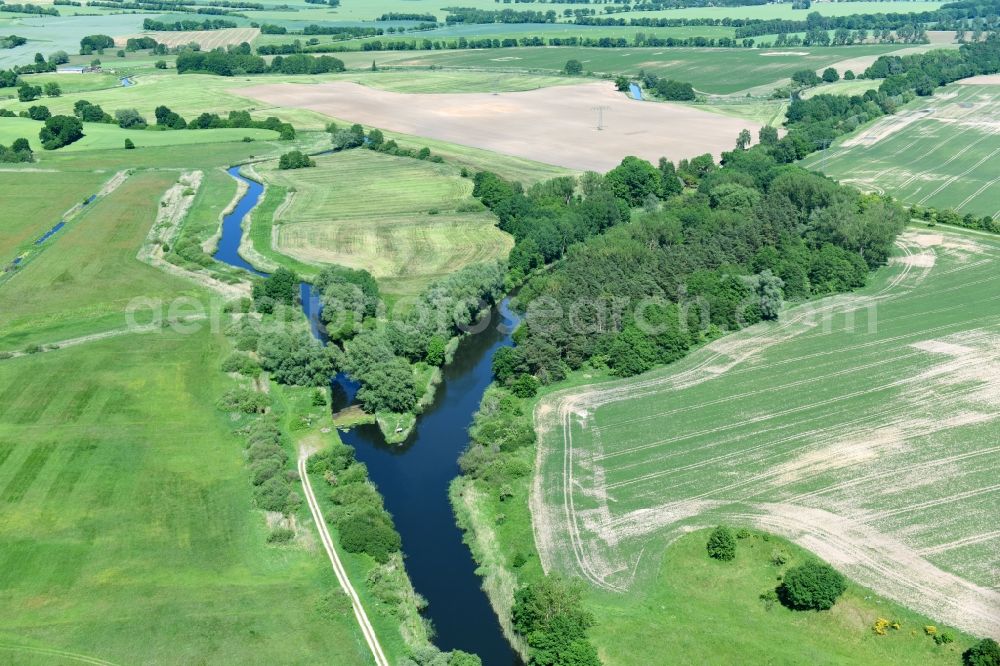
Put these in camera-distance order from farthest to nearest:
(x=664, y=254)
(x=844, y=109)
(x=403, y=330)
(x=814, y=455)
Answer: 1. (x=844, y=109)
2. (x=664, y=254)
3. (x=403, y=330)
4. (x=814, y=455)

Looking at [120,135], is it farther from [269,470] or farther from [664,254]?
[269,470]

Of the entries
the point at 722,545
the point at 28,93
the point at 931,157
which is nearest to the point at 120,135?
the point at 28,93

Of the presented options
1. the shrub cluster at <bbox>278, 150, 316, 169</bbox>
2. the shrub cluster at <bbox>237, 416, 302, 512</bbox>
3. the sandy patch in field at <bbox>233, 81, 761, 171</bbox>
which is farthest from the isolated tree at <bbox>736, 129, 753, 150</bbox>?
the shrub cluster at <bbox>237, 416, 302, 512</bbox>

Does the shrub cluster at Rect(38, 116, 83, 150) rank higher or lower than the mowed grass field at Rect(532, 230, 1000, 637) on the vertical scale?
higher

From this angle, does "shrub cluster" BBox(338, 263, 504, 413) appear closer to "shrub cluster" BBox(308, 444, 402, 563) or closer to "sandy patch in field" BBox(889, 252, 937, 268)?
"shrub cluster" BBox(308, 444, 402, 563)

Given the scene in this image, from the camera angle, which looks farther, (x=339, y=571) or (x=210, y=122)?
(x=210, y=122)

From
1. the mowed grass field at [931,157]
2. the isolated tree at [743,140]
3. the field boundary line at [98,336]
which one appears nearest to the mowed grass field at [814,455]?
the field boundary line at [98,336]
